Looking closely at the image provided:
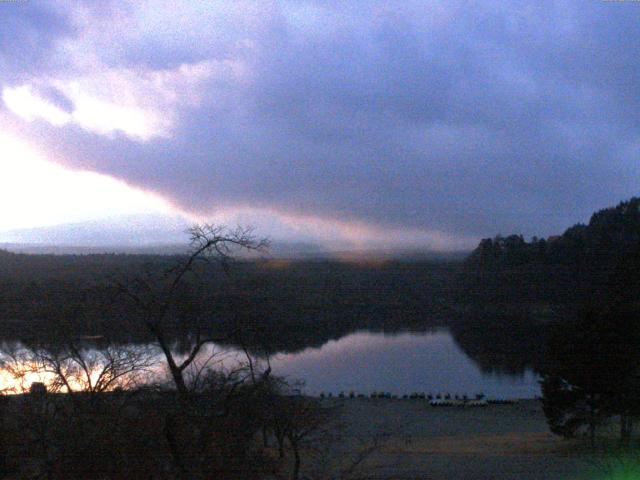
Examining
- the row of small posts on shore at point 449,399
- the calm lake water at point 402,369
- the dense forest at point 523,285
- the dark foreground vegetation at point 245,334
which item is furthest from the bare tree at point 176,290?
the row of small posts on shore at point 449,399

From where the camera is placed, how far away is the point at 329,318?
20.1ft

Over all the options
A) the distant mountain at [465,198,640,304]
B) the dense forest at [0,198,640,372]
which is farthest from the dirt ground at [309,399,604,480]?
the distant mountain at [465,198,640,304]

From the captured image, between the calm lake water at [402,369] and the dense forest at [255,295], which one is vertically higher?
the dense forest at [255,295]

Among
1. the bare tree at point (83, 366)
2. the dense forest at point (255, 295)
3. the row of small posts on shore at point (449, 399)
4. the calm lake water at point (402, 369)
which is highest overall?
the dense forest at point (255, 295)

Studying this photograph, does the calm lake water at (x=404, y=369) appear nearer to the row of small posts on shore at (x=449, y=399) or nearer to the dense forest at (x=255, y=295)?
the row of small posts on shore at (x=449, y=399)

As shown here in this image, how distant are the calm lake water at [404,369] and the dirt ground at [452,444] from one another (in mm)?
342

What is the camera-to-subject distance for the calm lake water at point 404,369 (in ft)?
24.4

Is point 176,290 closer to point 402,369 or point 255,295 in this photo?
point 255,295

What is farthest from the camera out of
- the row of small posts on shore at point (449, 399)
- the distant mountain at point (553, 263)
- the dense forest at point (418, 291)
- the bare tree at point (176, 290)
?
the row of small posts on shore at point (449, 399)

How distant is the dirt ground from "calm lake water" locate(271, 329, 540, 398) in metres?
0.34

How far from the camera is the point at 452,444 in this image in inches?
252

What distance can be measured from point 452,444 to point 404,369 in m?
2.55

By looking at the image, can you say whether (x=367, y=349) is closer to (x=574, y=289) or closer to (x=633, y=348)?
(x=574, y=289)

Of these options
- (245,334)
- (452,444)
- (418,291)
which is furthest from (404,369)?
(245,334)
